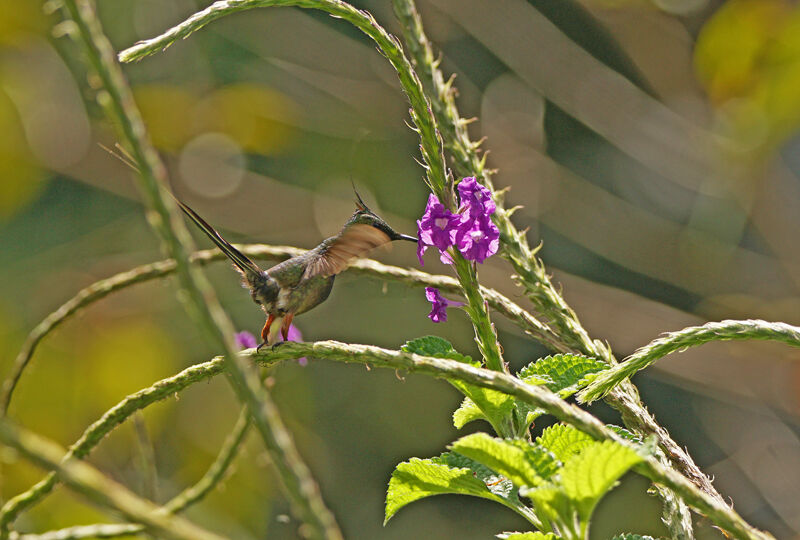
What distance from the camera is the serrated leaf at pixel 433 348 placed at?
2.33ft

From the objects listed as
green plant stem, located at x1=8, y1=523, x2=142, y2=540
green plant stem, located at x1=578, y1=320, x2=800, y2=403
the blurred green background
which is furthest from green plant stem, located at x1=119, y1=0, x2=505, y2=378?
the blurred green background

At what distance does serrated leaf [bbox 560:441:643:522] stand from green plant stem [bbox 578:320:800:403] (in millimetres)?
69

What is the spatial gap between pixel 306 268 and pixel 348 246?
132 millimetres

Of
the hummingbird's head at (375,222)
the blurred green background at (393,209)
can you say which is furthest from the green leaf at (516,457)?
the blurred green background at (393,209)

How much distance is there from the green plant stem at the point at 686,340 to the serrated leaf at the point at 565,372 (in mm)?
40

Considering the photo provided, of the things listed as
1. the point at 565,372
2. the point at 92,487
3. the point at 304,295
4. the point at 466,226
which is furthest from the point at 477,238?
the point at 92,487

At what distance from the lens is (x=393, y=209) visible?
13.7ft

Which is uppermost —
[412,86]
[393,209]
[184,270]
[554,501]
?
[393,209]

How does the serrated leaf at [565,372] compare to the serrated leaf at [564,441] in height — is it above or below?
above

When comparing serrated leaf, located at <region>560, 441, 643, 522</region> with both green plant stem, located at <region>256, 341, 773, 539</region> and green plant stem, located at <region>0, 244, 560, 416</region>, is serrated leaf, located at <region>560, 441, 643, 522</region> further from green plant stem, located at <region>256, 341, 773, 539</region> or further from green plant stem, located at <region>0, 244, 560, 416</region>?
green plant stem, located at <region>0, 244, 560, 416</region>

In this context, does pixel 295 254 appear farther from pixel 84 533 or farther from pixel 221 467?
pixel 84 533

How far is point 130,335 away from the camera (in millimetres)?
3096

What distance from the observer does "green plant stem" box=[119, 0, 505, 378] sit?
0.67 metres

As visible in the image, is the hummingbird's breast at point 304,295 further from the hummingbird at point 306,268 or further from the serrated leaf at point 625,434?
the serrated leaf at point 625,434
